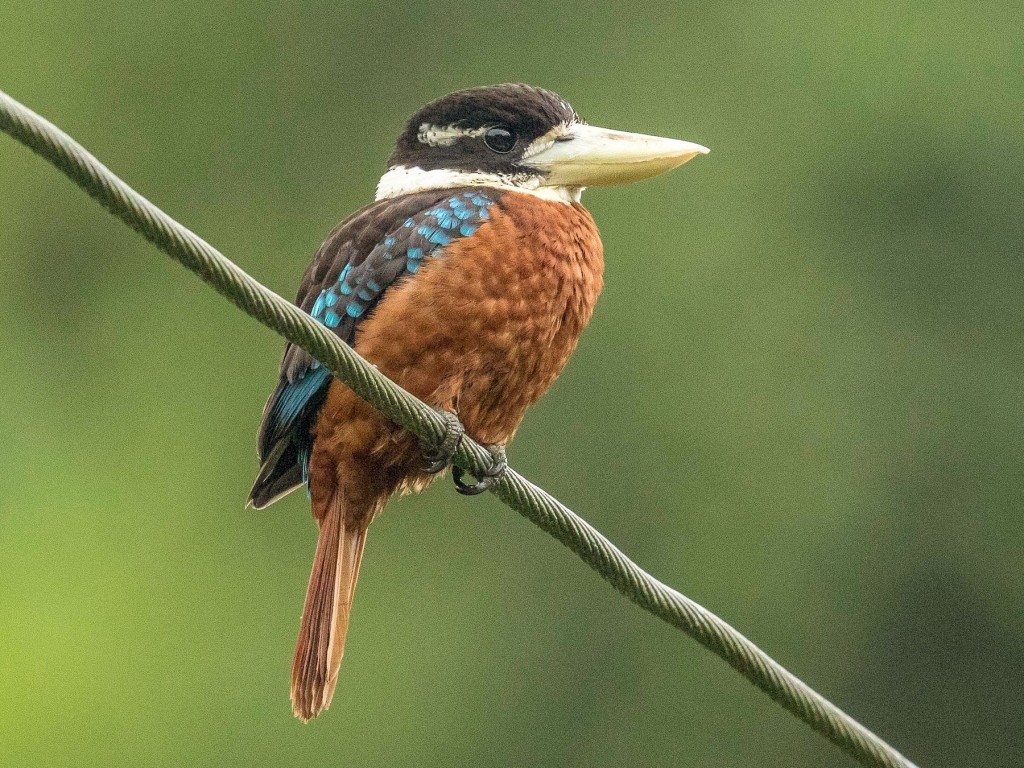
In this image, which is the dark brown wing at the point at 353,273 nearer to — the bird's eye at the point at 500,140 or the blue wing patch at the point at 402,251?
the blue wing patch at the point at 402,251

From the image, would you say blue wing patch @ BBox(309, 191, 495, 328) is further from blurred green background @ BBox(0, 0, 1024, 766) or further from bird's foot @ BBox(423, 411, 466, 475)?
blurred green background @ BBox(0, 0, 1024, 766)

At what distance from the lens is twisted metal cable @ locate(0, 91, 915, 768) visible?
2457 mm

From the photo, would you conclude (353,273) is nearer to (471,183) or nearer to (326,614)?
(471,183)

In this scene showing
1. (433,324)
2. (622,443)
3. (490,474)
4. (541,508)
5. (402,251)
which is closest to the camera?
(541,508)

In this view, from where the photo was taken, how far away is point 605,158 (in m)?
4.15

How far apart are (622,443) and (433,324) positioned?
6306mm

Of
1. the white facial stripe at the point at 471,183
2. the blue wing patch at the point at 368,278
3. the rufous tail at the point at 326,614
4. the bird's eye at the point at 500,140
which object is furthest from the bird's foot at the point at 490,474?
the bird's eye at the point at 500,140

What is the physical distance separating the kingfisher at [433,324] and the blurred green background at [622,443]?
16.4 ft

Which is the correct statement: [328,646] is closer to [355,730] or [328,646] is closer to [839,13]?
[355,730]

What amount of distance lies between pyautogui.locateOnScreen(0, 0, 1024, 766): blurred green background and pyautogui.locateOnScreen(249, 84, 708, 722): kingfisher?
16.4 feet

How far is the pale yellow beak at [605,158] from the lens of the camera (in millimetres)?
4074

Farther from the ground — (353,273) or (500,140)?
(500,140)

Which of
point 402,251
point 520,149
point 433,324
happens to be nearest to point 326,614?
point 433,324

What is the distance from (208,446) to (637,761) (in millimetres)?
3360
